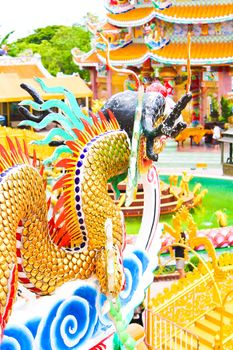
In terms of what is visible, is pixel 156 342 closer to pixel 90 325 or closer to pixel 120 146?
pixel 90 325

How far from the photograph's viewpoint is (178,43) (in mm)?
26078

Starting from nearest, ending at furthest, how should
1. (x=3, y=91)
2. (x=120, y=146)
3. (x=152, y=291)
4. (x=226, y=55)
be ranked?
(x=120, y=146) → (x=152, y=291) → (x=226, y=55) → (x=3, y=91)

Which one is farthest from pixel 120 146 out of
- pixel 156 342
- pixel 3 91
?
pixel 3 91

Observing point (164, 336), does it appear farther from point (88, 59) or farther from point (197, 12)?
point (88, 59)

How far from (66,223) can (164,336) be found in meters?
2.30

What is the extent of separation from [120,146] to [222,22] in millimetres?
20142

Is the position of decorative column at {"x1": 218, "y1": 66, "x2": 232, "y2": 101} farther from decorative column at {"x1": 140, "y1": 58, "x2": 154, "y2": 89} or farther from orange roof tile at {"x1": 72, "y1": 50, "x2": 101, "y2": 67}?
orange roof tile at {"x1": 72, "y1": 50, "x2": 101, "y2": 67}

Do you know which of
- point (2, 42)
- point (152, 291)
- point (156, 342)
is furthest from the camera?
point (2, 42)

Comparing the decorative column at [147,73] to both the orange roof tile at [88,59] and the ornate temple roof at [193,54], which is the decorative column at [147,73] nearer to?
the ornate temple roof at [193,54]

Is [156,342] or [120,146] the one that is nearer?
[120,146]

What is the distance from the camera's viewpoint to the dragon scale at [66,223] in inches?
204

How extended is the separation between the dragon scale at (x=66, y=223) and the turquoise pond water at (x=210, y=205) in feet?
24.5

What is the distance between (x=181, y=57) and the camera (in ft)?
82.3

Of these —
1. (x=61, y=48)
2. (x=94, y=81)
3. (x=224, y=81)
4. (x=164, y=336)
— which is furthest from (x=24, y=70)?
(x=164, y=336)
